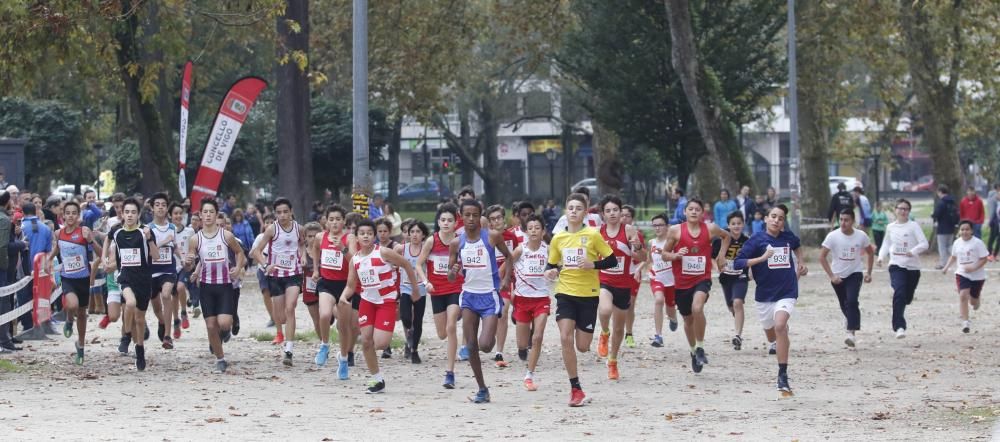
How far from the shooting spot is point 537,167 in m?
57.5

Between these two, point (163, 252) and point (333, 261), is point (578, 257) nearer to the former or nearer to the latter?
point (333, 261)

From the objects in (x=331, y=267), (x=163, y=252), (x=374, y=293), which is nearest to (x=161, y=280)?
(x=163, y=252)

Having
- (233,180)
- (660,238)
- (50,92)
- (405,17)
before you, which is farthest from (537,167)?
(660,238)

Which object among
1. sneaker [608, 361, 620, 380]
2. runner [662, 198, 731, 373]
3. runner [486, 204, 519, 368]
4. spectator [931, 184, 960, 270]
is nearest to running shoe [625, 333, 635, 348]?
runner [486, 204, 519, 368]

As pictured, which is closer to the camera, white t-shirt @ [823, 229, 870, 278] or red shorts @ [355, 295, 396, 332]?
red shorts @ [355, 295, 396, 332]

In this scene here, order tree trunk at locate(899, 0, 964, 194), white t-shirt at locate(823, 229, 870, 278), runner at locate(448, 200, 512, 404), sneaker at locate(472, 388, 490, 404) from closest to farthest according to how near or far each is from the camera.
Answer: sneaker at locate(472, 388, 490, 404), runner at locate(448, 200, 512, 404), white t-shirt at locate(823, 229, 870, 278), tree trunk at locate(899, 0, 964, 194)

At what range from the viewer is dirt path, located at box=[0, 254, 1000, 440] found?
35.4ft

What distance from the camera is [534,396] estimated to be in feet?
42.3

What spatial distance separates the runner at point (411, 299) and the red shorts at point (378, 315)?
5.76 feet

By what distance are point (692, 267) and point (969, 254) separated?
5.22 metres

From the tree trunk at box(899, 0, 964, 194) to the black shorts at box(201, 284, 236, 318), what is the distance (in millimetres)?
23356

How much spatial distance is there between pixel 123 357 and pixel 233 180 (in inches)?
1190

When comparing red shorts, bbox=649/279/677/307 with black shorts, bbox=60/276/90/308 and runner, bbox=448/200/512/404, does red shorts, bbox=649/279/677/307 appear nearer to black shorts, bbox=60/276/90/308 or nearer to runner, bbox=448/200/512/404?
runner, bbox=448/200/512/404

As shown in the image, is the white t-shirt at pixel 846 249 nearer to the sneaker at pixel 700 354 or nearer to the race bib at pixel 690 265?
the race bib at pixel 690 265
